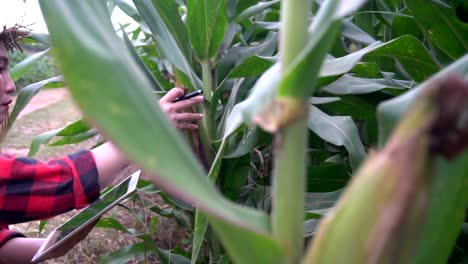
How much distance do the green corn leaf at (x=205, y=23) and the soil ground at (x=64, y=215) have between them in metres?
0.23

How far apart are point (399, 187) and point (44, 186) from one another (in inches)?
27.0

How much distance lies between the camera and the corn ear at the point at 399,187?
23 cm

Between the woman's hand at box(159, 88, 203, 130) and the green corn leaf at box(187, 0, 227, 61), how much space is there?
0.37 ft

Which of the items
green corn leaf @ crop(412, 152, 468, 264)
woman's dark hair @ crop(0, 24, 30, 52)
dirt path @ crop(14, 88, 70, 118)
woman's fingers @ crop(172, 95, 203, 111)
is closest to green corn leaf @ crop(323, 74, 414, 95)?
woman's fingers @ crop(172, 95, 203, 111)

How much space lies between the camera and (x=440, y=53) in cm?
89

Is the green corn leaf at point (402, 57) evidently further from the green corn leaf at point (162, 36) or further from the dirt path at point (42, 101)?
the dirt path at point (42, 101)

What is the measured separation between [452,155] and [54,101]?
16.9 feet

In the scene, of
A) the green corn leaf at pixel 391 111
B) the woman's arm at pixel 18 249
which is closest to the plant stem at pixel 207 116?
the woman's arm at pixel 18 249

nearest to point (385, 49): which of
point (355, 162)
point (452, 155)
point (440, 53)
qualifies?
point (355, 162)

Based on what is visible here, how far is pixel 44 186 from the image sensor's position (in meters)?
0.82

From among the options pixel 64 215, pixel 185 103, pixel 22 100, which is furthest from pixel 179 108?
pixel 64 215

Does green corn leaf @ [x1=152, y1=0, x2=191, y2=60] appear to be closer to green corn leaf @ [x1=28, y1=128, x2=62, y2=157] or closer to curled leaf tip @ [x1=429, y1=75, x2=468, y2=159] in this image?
green corn leaf @ [x1=28, y1=128, x2=62, y2=157]

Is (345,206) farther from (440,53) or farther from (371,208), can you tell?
(440,53)

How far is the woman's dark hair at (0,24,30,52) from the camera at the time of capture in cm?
96
